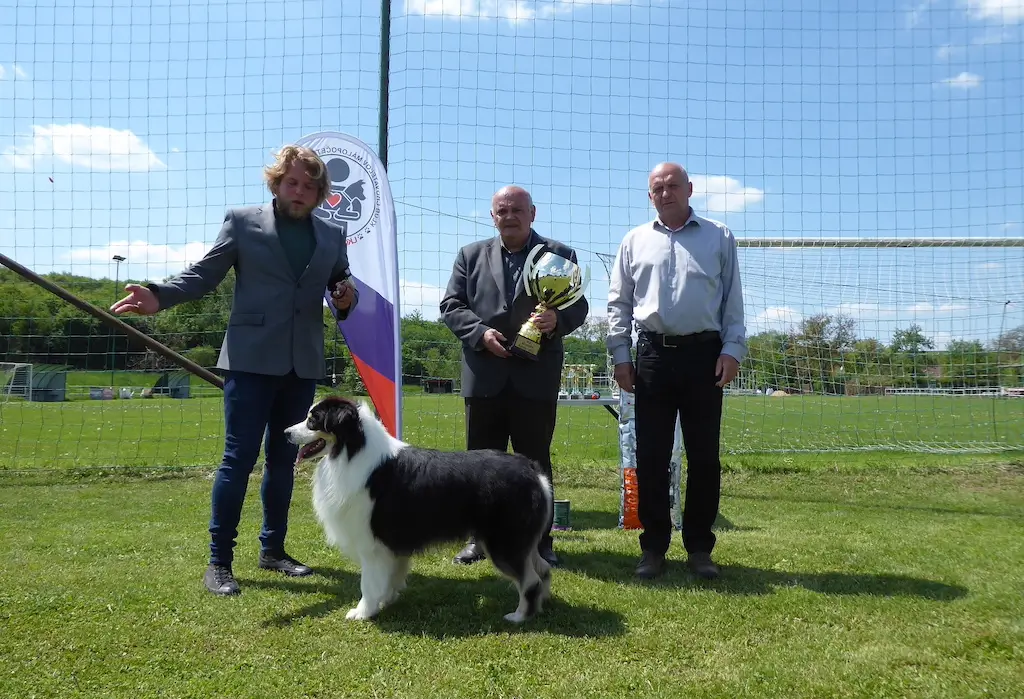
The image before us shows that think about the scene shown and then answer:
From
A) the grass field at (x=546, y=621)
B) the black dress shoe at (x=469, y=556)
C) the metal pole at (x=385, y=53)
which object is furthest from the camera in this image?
the metal pole at (x=385, y=53)

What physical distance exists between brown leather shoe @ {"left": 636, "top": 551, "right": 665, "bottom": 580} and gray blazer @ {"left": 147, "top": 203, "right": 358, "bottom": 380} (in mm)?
2050

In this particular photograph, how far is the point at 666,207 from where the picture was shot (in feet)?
12.9

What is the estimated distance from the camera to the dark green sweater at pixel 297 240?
12.0ft

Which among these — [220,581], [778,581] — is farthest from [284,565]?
[778,581]

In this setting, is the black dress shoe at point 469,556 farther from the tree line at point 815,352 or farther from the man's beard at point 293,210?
the tree line at point 815,352

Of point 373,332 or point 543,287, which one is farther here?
point 373,332

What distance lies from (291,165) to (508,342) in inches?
57.0

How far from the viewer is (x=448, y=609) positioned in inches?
131

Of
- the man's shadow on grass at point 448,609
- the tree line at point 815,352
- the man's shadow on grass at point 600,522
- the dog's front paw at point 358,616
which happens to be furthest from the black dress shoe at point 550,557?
the tree line at point 815,352

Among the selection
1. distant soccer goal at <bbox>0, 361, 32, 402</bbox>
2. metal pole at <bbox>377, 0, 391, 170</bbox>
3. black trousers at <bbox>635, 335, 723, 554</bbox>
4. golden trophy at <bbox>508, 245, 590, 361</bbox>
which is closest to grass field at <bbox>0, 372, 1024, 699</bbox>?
black trousers at <bbox>635, 335, 723, 554</bbox>

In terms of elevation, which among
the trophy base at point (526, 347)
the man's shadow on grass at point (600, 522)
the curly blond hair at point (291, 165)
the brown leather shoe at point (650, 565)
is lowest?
the man's shadow on grass at point (600, 522)

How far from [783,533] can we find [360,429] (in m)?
3.21

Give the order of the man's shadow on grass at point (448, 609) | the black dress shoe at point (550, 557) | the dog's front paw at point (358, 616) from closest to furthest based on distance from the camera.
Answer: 1. the man's shadow on grass at point (448, 609)
2. the dog's front paw at point (358, 616)
3. the black dress shoe at point (550, 557)

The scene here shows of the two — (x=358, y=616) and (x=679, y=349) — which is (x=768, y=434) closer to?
(x=679, y=349)
